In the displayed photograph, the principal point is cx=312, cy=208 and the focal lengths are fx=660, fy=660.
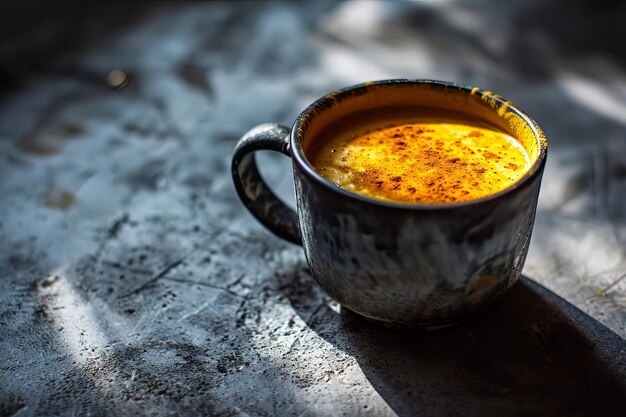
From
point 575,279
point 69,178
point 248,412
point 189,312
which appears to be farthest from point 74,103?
point 575,279

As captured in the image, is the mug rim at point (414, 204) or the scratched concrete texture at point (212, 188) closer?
the mug rim at point (414, 204)

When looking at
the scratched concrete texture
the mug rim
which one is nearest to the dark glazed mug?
the mug rim

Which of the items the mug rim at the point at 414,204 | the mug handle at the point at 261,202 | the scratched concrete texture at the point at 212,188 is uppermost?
the mug rim at the point at 414,204

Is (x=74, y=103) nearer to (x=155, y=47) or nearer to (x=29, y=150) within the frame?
(x=29, y=150)

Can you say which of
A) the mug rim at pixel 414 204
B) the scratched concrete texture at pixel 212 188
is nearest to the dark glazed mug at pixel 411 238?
the mug rim at pixel 414 204

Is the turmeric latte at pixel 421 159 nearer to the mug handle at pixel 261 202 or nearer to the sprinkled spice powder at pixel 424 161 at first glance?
the sprinkled spice powder at pixel 424 161

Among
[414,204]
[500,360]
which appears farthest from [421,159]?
[500,360]
